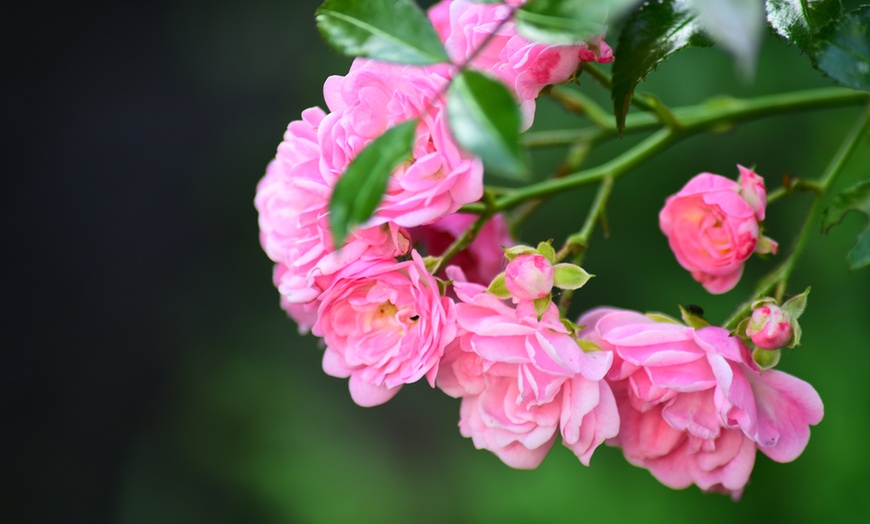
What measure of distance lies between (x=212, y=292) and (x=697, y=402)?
5.34ft

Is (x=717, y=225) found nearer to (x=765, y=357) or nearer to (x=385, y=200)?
(x=765, y=357)

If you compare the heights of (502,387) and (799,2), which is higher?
(799,2)

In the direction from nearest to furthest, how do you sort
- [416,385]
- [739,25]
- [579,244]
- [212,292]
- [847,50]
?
1. [739,25]
2. [847,50]
3. [579,244]
4. [416,385]
5. [212,292]

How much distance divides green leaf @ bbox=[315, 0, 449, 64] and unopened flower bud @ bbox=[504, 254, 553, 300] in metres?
0.13

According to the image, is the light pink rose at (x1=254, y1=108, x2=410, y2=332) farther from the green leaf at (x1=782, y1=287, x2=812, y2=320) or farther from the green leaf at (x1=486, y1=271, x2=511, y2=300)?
the green leaf at (x1=782, y1=287, x2=812, y2=320)

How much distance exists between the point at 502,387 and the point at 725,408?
0.35ft

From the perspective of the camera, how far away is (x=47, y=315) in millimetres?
1949

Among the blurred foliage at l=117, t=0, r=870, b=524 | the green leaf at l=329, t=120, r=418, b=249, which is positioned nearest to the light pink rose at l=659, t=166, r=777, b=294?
the green leaf at l=329, t=120, r=418, b=249

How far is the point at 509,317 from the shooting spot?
16.8 inches

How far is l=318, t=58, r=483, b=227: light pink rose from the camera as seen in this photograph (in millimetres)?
384

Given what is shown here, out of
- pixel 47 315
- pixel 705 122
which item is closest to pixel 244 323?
pixel 47 315

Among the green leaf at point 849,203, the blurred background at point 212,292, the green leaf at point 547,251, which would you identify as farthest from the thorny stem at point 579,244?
the blurred background at point 212,292

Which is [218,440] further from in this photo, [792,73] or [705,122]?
[705,122]

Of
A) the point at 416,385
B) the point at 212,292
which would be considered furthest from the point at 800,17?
the point at 212,292
